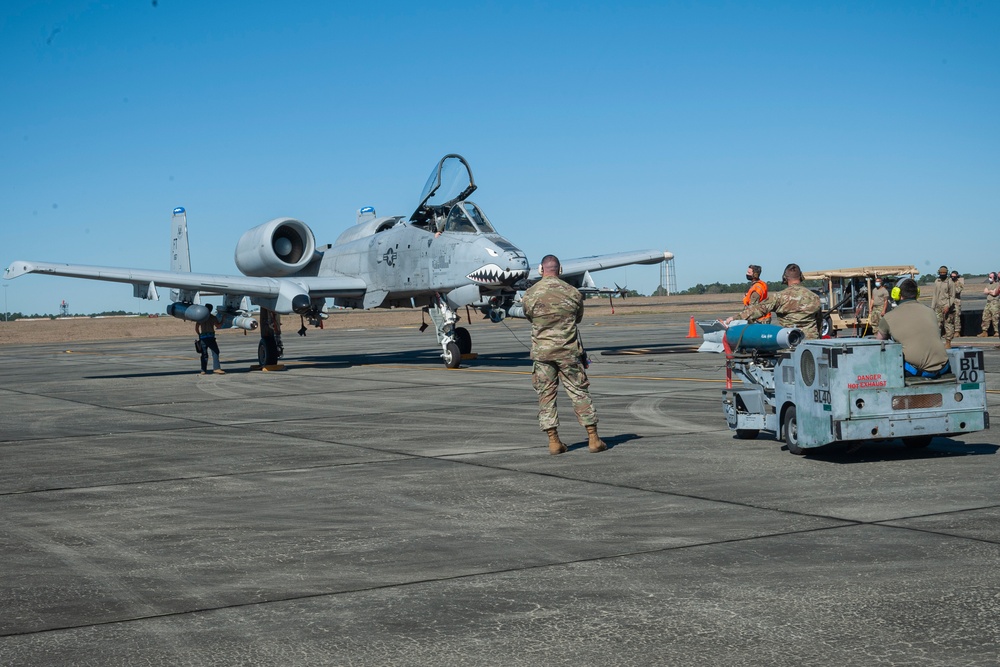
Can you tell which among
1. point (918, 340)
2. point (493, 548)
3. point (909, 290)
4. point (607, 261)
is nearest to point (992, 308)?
point (607, 261)

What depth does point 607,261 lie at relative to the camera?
2866cm

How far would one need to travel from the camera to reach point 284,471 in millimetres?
10336

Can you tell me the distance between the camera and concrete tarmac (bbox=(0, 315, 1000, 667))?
483 centimetres

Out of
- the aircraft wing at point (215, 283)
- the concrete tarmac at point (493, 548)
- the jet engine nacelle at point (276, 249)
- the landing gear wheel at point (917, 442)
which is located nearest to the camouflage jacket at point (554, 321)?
the concrete tarmac at point (493, 548)

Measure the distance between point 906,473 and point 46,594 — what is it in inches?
265

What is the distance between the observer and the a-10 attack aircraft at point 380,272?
2414 cm

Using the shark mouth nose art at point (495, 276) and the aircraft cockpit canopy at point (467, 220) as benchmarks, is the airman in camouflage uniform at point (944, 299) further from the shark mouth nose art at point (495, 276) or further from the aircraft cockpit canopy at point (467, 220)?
the aircraft cockpit canopy at point (467, 220)

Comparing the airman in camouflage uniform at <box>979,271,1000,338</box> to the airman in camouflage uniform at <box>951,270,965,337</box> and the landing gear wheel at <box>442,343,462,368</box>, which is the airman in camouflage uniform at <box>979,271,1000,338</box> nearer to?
the airman in camouflage uniform at <box>951,270,965,337</box>

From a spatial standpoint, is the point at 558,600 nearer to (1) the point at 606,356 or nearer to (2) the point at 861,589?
(2) the point at 861,589

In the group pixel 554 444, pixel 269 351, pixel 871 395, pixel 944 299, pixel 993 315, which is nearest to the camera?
pixel 871 395

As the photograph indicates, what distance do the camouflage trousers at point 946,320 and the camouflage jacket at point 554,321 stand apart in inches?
633

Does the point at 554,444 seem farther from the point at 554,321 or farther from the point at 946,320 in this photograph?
the point at 946,320

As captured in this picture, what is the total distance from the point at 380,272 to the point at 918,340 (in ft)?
60.9

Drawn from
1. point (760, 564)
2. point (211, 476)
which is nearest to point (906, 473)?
point (760, 564)
